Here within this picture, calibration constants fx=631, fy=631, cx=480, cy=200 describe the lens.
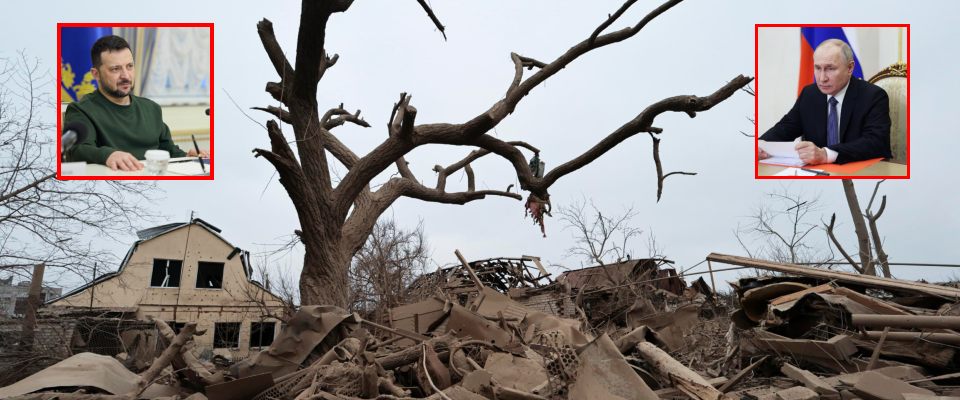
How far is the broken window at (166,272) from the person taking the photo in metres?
24.5

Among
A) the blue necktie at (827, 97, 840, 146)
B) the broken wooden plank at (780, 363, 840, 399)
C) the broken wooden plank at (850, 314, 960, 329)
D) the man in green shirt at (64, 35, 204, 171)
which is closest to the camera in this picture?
the broken wooden plank at (780, 363, 840, 399)

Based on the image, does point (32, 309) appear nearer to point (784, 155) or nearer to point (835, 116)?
point (784, 155)

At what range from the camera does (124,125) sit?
29.3ft

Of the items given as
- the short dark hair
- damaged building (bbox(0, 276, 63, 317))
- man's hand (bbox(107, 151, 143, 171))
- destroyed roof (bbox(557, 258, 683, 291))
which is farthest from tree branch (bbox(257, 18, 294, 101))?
destroyed roof (bbox(557, 258, 683, 291))

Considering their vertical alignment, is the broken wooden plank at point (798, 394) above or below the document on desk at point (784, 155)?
below

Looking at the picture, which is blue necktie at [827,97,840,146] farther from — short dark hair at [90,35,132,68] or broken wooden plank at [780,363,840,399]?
short dark hair at [90,35,132,68]

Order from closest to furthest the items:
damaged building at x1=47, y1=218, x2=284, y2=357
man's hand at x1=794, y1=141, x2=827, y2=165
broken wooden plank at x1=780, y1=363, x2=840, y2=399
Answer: broken wooden plank at x1=780, y1=363, x2=840, y2=399 < man's hand at x1=794, y1=141, x2=827, y2=165 < damaged building at x1=47, y1=218, x2=284, y2=357

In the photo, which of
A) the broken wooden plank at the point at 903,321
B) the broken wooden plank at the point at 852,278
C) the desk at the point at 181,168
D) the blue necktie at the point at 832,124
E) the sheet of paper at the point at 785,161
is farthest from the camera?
the sheet of paper at the point at 785,161

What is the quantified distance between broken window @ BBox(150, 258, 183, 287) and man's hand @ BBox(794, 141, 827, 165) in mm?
22622

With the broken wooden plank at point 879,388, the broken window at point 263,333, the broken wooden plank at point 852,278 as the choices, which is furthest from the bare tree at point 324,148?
the broken window at point 263,333

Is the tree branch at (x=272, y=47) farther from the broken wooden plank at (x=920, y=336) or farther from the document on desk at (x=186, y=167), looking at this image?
the broken wooden plank at (x=920, y=336)

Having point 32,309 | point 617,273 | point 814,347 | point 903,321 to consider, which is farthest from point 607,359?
point 617,273

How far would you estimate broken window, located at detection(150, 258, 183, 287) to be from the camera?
24453 millimetres

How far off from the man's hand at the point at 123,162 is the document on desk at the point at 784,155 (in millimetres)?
9572
